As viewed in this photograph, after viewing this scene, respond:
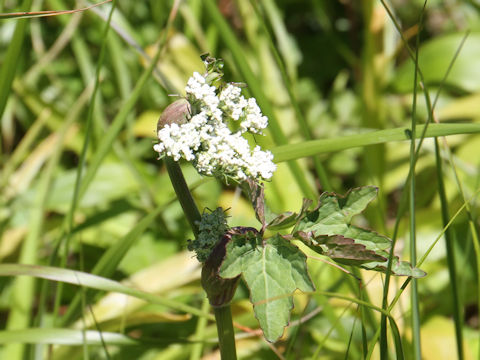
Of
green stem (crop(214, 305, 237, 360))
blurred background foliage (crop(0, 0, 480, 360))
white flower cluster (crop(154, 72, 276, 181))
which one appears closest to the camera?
white flower cluster (crop(154, 72, 276, 181))

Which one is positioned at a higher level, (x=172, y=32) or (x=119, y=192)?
(x=172, y=32)

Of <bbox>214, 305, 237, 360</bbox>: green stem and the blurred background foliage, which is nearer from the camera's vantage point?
<bbox>214, 305, 237, 360</bbox>: green stem

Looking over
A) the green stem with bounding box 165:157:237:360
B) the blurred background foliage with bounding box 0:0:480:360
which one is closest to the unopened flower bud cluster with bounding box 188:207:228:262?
the green stem with bounding box 165:157:237:360

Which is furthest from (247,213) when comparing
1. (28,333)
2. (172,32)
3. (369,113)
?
(28,333)

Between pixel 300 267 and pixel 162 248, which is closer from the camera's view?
pixel 300 267

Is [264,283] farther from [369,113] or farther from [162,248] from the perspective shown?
[369,113]

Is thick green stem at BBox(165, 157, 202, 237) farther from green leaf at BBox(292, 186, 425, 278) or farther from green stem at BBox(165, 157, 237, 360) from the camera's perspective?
green leaf at BBox(292, 186, 425, 278)

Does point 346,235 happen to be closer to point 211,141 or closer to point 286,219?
point 286,219
